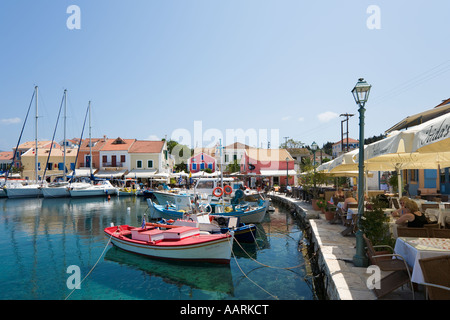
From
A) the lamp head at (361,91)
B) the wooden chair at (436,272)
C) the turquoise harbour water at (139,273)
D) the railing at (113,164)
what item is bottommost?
the turquoise harbour water at (139,273)

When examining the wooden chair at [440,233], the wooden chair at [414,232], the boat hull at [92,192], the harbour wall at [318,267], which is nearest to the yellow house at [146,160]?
the boat hull at [92,192]

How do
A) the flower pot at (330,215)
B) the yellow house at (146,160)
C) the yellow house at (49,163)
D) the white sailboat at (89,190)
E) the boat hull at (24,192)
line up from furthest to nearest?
1. the yellow house at (49,163)
2. the yellow house at (146,160)
3. the boat hull at (24,192)
4. the white sailboat at (89,190)
5. the flower pot at (330,215)

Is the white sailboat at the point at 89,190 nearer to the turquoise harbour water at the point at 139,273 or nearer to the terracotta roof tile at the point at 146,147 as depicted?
the terracotta roof tile at the point at 146,147

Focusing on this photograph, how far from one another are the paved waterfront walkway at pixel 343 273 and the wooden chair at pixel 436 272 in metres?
1.14

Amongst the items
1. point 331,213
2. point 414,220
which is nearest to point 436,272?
point 414,220

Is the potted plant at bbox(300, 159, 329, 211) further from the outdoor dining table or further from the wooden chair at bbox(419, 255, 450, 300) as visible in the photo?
the wooden chair at bbox(419, 255, 450, 300)

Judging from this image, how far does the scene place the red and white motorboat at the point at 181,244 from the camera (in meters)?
10.3

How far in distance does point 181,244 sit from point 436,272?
783 centimetres

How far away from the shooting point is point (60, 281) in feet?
32.3

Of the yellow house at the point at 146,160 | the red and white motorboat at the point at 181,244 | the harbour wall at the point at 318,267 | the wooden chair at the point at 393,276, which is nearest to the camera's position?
the wooden chair at the point at 393,276

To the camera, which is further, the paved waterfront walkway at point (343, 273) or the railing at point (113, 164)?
the railing at point (113, 164)
